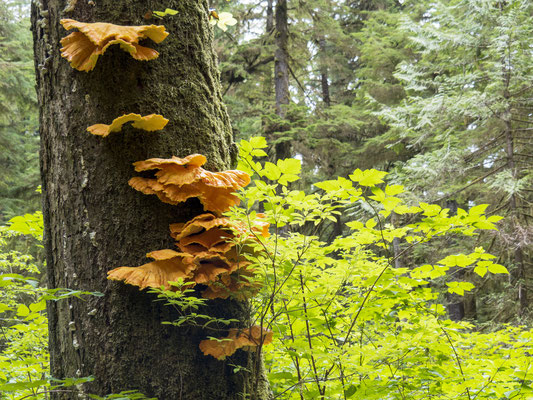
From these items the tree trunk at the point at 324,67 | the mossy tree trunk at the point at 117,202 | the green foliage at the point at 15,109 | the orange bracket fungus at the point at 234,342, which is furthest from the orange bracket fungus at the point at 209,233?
the tree trunk at the point at 324,67

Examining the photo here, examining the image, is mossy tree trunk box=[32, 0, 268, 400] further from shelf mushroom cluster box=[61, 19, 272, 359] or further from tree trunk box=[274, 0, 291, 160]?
tree trunk box=[274, 0, 291, 160]

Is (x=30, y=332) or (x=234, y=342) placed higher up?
(x=234, y=342)

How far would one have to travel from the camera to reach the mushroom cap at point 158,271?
1258 mm

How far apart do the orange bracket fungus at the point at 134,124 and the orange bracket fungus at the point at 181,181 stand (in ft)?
0.48

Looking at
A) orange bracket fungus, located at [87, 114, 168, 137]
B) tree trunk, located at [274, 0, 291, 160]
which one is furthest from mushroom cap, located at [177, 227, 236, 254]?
tree trunk, located at [274, 0, 291, 160]

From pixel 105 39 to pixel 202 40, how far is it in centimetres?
46

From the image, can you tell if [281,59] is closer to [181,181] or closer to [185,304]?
[181,181]

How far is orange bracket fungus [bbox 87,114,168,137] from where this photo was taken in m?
1.38

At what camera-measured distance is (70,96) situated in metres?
1.56

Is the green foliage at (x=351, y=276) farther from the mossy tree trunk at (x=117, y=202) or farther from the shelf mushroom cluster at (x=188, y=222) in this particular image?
the mossy tree trunk at (x=117, y=202)

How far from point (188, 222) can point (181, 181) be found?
0.16 meters

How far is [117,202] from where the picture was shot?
1.47m

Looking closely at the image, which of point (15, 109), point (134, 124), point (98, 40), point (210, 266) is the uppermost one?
point (15, 109)

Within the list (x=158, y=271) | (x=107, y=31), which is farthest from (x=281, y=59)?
(x=158, y=271)
